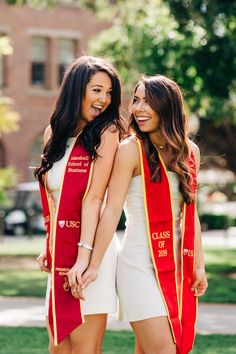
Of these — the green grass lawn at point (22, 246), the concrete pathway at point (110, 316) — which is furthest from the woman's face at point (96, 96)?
the green grass lawn at point (22, 246)

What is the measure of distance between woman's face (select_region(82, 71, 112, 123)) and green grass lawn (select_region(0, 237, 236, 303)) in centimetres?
830

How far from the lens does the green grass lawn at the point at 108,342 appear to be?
28.0 feet

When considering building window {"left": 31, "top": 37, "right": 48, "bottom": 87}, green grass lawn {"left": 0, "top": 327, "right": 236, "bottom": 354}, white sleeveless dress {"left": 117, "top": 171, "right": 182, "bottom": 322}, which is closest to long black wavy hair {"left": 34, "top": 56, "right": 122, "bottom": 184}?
white sleeveless dress {"left": 117, "top": 171, "right": 182, "bottom": 322}

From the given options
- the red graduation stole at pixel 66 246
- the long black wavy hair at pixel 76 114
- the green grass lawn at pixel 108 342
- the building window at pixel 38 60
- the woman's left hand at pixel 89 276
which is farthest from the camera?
the building window at pixel 38 60

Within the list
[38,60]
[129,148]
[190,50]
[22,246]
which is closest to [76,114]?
[129,148]

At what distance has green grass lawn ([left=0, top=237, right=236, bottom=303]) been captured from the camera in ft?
44.8

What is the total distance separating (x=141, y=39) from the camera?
19.0 m

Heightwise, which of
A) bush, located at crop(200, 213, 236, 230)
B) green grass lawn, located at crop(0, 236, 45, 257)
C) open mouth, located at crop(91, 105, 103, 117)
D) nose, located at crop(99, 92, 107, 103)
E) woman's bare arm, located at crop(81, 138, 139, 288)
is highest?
nose, located at crop(99, 92, 107, 103)

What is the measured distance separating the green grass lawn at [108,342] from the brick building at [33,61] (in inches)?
1141

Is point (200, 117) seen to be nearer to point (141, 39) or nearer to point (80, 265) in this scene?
point (141, 39)

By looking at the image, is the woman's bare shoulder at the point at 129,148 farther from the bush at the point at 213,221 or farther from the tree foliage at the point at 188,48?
the bush at the point at 213,221

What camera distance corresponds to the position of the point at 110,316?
10883 mm

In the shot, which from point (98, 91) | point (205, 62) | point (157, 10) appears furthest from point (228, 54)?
point (98, 91)

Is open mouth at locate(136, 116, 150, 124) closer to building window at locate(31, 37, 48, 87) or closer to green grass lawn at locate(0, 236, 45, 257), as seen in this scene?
green grass lawn at locate(0, 236, 45, 257)
